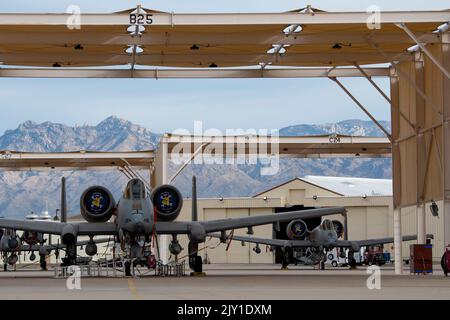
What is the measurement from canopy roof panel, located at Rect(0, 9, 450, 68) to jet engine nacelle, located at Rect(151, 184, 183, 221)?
15.6 feet

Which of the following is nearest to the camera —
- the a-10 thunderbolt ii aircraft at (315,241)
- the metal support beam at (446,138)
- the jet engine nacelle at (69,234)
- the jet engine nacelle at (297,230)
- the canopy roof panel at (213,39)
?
the canopy roof panel at (213,39)

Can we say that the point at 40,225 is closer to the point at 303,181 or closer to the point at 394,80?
the point at 394,80

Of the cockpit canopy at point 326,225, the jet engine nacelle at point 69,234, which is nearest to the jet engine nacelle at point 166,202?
the jet engine nacelle at point 69,234

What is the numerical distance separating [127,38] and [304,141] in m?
24.0

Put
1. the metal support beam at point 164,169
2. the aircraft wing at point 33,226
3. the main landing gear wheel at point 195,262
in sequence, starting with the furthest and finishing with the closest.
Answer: the metal support beam at point 164,169 < the main landing gear wheel at point 195,262 < the aircraft wing at point 33,226

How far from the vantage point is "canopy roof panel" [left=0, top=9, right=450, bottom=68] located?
95.3ft

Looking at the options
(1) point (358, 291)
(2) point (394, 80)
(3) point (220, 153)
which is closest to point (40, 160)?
(3) point (220, 153)

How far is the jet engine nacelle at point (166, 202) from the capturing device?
122 ft

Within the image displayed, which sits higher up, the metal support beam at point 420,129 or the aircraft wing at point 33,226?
the metal support beam at point 420,129

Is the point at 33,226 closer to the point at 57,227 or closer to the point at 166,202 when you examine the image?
the point at 57,227

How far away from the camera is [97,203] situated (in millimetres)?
36625

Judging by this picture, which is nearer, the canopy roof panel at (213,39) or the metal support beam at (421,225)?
the canopy roof panel at (213,39)

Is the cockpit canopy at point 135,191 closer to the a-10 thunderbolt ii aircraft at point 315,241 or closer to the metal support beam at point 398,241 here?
the metal support beam at point 398,241

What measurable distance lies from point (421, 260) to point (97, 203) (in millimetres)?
11821
